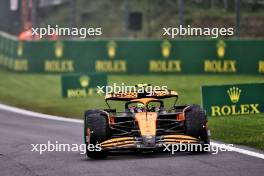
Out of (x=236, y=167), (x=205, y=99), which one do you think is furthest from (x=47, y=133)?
(x=236, y=167)

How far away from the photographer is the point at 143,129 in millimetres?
13055

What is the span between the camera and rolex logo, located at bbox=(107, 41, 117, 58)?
34906 mm

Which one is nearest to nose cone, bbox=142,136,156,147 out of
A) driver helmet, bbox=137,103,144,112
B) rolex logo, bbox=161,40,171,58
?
driver helmet, bbox=137,103,144,112

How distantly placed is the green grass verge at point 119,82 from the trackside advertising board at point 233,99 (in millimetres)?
229

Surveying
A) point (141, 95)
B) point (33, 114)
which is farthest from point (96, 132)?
point (33, 114)

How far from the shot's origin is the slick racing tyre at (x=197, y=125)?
13.1 meters

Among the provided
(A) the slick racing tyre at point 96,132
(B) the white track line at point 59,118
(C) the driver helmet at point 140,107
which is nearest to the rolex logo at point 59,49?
(B) the white track line at point 59,118

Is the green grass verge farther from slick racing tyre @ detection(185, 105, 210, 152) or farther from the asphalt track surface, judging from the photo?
the asphalt track surface

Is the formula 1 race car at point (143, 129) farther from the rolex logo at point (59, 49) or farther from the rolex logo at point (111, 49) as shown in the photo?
the rolex logo at point (59, 49)

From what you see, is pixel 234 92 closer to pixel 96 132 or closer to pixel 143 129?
pixel 143 129

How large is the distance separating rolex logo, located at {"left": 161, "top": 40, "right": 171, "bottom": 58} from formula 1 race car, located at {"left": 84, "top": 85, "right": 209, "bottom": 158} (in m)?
20.5

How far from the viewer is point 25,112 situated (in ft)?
75.9

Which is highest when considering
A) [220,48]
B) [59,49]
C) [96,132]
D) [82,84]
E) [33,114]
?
[59,49]

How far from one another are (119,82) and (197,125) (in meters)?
18.3
